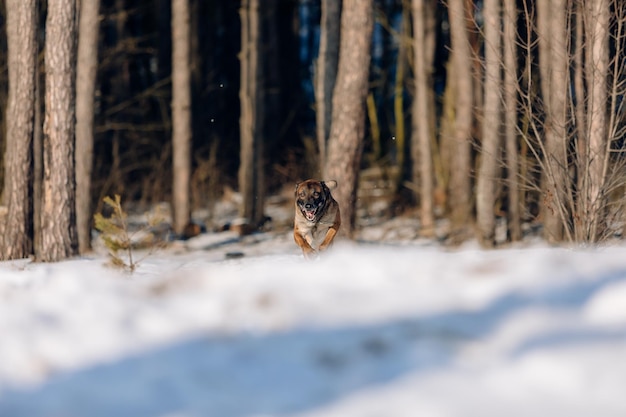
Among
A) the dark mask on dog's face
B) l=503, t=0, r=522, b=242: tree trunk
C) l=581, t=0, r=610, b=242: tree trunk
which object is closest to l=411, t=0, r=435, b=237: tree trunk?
l=503, t=0, r=522, b=242: tree trunk

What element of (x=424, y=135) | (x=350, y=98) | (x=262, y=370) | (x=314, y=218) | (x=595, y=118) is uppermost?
(x=350, y=98)

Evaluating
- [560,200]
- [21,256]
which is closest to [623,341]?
[560,200]

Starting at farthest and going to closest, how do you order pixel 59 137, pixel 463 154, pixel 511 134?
pixel 463 154 < pixel 511 134 < pixel 59 137

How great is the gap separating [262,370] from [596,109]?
6867 millimetres

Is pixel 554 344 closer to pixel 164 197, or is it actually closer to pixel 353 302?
pixel 353 302

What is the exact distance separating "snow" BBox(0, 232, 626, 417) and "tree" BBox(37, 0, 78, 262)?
6.87 meters

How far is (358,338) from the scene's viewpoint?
512cm

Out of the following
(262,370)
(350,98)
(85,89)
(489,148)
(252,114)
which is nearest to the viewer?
(262,370)

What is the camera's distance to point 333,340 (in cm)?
511

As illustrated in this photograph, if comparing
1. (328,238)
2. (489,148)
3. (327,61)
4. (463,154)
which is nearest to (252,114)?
(327,61)

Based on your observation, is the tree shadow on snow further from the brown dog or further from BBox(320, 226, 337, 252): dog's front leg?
the brown dog

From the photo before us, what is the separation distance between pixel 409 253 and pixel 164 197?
19.4 m

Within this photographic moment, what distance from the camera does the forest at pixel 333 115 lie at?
1083 centimetres

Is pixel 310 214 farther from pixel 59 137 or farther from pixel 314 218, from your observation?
pixel 59 137
